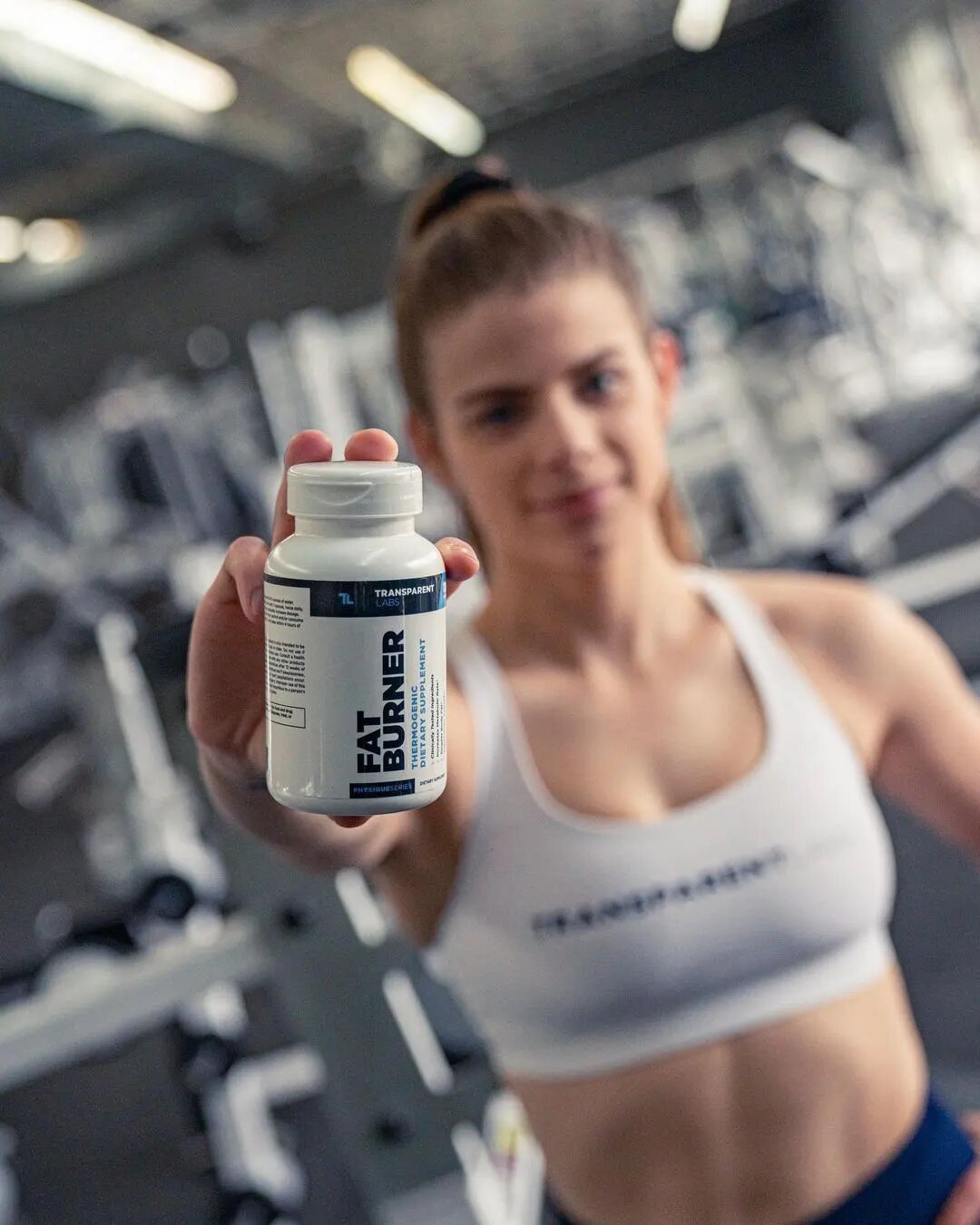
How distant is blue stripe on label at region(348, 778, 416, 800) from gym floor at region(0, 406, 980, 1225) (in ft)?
3.62

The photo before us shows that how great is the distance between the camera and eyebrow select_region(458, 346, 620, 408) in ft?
2.69

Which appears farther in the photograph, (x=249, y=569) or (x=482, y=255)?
(x=482, y=255)

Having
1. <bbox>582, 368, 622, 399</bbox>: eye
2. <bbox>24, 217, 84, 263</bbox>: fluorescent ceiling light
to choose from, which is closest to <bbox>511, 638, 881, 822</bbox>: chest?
<bbox>582, 368, 622, 399</bbox>: eye

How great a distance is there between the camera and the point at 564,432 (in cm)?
81

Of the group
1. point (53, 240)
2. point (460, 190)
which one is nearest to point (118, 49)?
point (53, 240)

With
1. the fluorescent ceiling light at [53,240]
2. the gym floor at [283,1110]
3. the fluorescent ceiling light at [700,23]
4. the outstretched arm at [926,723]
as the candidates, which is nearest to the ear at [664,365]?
the outstretched arm at [926,723]

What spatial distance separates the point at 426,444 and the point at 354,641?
451 millimetres

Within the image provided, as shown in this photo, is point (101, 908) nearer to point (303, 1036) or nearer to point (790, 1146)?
point (303, 1036)

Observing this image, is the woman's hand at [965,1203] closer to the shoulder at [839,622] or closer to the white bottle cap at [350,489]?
the shoulder at [839,622]

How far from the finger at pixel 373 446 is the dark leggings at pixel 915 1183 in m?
0.68

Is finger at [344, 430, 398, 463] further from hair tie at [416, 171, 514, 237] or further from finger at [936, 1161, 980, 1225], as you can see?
finger at [936, 1161, 980, 1225]

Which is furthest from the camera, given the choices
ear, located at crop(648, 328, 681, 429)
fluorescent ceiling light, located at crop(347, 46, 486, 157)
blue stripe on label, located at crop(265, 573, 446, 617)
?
fluorescent ceiling light, located at crop(347, 46, 486, 157)

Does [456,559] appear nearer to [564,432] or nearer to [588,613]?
[564,432]

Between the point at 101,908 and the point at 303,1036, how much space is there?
253 centimetres
